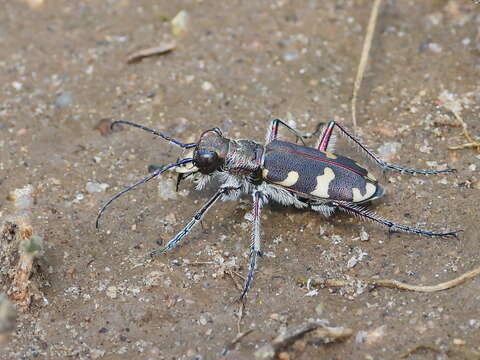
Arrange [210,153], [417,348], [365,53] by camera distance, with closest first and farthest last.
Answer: [417,348], [210,153], [365,53]

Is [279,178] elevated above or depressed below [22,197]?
above

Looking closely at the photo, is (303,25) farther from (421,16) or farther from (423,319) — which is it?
(423,319)

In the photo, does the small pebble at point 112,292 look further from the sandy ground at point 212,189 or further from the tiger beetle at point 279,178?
the tiger beetle at point 279,178

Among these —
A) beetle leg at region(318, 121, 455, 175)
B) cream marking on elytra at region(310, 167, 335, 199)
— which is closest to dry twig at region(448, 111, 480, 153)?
beetle leg at region(318, 121, 455, 175)

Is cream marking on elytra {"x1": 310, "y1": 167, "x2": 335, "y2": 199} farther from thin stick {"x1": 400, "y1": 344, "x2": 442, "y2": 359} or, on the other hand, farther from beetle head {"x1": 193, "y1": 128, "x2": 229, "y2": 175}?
thin stick {"x1": 400, "y1": 344, "x2": 442, "y2": 359}

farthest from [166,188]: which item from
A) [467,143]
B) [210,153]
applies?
[467,143]

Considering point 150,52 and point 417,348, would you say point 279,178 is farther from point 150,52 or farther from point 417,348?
point 150,52
